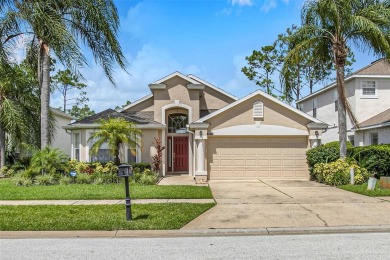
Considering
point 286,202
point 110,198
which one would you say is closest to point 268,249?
point 286,202

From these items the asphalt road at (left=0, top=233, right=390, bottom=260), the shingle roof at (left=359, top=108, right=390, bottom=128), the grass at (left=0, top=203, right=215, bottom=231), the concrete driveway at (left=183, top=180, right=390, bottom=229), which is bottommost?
the asphalt road at (left=0, top=233, right=390, bottom=260)

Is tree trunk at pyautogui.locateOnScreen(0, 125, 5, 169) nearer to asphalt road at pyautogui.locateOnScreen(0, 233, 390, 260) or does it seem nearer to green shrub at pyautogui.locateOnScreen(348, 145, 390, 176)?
asphalt road at pyautogui.locateOnScreen(0, 233, 390, 260)

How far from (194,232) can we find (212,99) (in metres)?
16.6

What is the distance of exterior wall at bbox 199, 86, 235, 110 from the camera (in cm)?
2366

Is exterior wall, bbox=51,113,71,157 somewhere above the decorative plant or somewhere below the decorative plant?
above

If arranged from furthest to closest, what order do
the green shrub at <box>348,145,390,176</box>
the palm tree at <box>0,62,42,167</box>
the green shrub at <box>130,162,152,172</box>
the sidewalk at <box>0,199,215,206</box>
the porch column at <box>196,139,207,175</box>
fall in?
the palm tree at <box>0,62,42,167</box>, the green shrub at <box>130,162,152,172</box>, the porch column at <box>196,139,207,175</box>, the green shrub at <box>348,145,390,176</box>, the sidewalk at <box>0,199,215,206</box>

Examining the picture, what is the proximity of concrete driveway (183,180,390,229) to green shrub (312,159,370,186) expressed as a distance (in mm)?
1732

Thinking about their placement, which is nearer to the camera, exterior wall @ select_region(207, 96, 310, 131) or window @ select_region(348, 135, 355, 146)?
exterior wall @ select_region(207, 96, 310, 131)

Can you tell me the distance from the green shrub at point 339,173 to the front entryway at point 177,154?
881 cm

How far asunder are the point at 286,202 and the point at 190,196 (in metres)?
3.09

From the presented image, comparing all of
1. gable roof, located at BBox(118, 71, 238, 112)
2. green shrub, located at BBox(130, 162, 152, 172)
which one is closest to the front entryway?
gable roof, located at BBox(118, 71, 238, 112)

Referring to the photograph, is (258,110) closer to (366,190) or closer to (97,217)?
(366,190)

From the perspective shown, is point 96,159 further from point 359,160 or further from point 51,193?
point 359,160

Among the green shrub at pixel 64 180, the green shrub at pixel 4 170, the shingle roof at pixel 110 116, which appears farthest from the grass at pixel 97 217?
the green shrub at pixel 4 170
